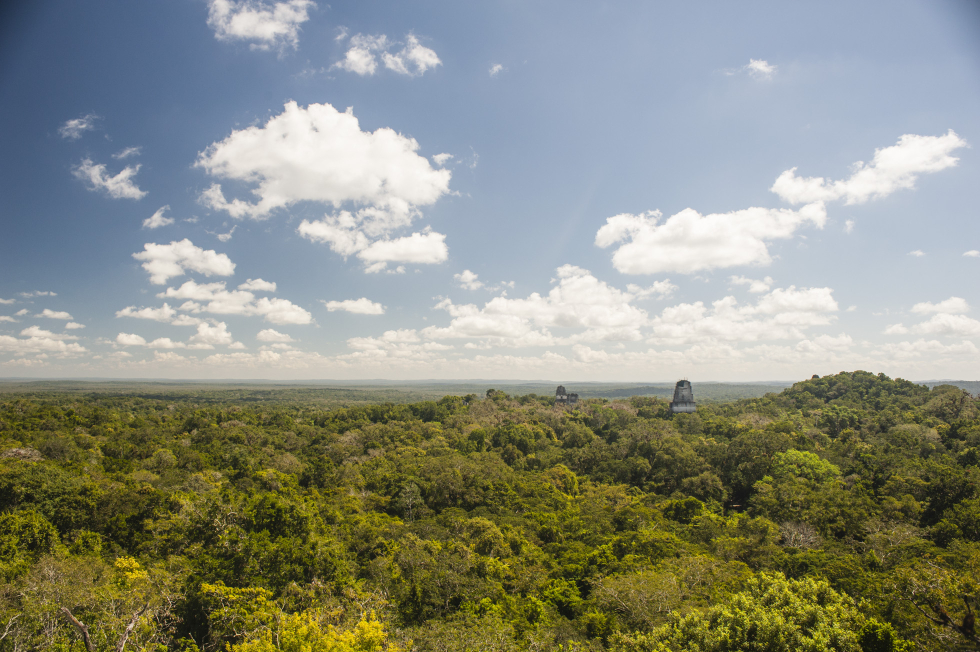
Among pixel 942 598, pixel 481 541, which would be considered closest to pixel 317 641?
pixel 481 541

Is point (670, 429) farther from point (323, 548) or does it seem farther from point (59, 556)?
point (59, 556)

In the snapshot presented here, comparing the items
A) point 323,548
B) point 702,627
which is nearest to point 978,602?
point 702,627

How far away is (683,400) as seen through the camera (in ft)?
226

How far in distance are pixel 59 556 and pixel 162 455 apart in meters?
19.6

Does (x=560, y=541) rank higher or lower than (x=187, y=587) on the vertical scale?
lower

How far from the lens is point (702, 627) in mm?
12688

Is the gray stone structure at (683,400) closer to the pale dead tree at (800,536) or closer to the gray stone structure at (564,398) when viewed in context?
the gray stone structure at (564,398)

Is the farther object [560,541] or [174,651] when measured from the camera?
[560,541]

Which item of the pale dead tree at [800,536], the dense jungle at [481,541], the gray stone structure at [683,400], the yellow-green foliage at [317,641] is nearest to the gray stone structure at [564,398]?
the gray stone structure at [683,400]

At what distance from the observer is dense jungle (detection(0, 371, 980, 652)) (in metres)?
13.4

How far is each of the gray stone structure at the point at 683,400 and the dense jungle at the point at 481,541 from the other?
16679 mm

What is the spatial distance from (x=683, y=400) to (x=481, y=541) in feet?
182

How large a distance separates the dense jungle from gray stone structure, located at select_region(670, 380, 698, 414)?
16.7m

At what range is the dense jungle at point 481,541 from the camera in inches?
526
